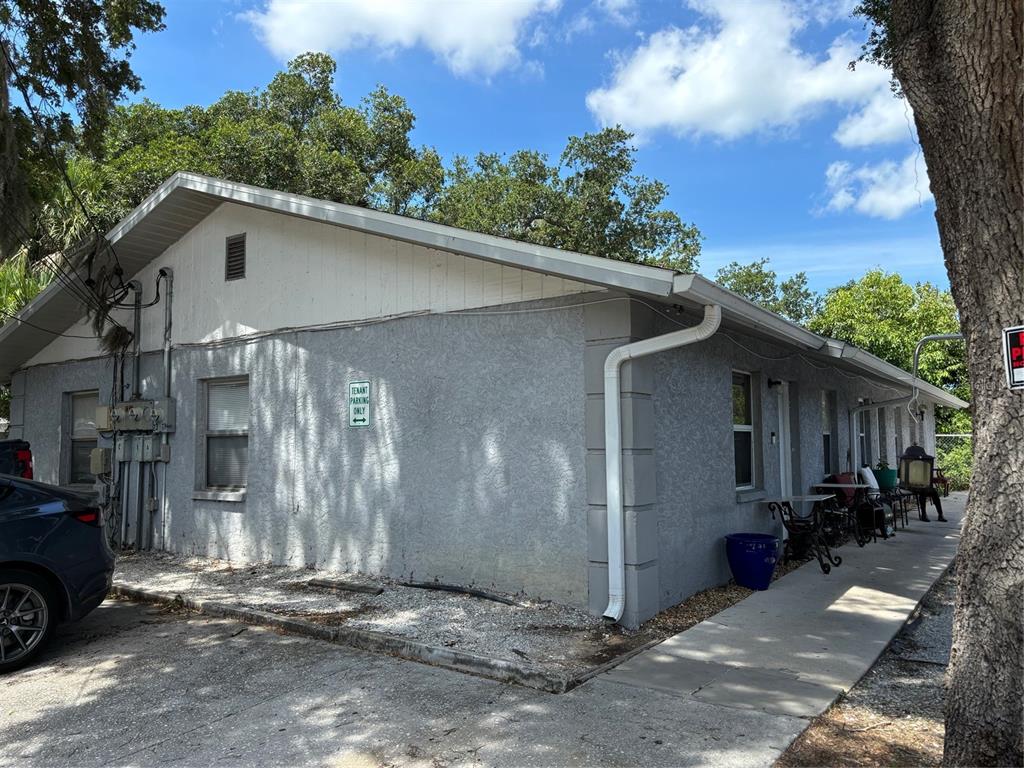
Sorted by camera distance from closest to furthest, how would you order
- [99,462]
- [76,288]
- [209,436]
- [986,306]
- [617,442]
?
[986,306] → [617,442] → [209,436] → [99,462] → [76,288]

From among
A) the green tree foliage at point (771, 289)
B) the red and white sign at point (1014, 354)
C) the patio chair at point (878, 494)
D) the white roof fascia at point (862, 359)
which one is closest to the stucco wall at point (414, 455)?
the red and white sign at point (1014, 354)

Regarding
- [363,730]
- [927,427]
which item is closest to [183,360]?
[363,730]

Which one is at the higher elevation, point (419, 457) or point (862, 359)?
point (862, 359)

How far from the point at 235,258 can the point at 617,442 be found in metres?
5.83

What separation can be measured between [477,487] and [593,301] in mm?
2081

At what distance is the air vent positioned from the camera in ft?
30.2

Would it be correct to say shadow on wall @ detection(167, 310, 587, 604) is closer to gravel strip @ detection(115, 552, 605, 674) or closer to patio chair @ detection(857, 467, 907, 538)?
gravel strip @ detection(115, 552, 605, 674)

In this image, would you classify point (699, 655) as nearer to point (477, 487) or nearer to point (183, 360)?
point (477, 487)

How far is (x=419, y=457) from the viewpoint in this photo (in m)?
7.41

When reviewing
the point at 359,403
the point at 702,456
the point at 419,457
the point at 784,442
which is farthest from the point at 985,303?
the point at 784,442

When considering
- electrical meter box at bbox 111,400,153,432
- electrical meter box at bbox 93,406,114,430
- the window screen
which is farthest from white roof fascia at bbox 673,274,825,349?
electrical meter box at bbox 93,406,114,430

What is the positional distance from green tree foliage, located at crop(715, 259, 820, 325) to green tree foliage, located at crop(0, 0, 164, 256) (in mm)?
35586

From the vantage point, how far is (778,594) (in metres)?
7.40

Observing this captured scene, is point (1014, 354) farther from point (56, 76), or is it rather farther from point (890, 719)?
point (56, 76)
